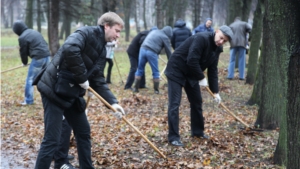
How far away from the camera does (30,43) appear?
8.95 meters

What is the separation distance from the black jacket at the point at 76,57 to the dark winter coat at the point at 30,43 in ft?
16.1

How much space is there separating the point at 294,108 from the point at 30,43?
22.7ft

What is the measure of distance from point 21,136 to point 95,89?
2.88 meters

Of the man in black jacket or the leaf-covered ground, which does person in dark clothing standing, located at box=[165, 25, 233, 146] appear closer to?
the leaf-covered ground

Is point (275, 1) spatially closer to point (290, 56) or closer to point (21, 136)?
point (290, 56)

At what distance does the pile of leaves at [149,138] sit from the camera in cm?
546

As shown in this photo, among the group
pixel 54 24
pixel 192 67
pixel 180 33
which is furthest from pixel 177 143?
pixel 54 24

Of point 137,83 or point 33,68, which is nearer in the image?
point 33,68

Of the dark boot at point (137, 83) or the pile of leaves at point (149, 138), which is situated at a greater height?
the dark boot at point (137, 83)

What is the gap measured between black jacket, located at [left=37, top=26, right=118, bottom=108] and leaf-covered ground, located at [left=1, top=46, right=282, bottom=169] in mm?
1622

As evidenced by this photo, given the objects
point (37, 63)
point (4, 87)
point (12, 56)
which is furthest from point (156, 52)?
point (12, 56)

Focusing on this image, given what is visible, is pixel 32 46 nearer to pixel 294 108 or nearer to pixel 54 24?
pixel 294 108

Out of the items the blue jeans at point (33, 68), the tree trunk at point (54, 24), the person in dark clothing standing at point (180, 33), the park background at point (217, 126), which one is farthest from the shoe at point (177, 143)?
the tree trunk at point (54, 24)

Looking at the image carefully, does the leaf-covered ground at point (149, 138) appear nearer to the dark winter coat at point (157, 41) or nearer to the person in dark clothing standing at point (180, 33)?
the dark winter coat at point (157, 41)
